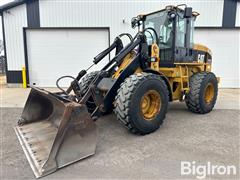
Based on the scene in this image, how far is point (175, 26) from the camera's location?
4258 mm

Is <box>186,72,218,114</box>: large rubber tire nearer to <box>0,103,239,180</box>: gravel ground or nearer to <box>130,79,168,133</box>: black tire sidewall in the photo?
<box>0,103,239,180</box>: gravel ground

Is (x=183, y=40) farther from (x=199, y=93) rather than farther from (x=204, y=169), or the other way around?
(x=204, y=169)

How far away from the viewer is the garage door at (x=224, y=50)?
9.10m

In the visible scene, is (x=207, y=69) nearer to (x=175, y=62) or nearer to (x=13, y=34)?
(x=175, y=62)

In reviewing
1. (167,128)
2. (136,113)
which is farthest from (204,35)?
(136,113)

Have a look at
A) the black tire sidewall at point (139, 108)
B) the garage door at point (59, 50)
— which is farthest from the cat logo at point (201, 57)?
the garage door at point (59, 50)

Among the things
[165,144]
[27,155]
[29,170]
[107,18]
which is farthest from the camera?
[107,18]

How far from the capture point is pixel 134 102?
3.10 m

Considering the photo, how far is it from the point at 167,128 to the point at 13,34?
28.5ft

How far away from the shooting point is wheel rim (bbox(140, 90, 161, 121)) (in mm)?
3473

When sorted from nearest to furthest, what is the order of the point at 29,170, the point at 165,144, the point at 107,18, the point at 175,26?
the point at 29,170 → the point at 165,144 → the point at 175,26 → the point at 107,18

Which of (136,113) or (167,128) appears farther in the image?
(167,128)

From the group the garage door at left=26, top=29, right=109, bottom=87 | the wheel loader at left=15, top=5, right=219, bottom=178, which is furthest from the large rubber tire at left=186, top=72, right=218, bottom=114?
the garage door at left=26, top=29, right=109, bottom=87

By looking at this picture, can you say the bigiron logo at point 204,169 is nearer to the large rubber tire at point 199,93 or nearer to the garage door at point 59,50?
the large rubber tire at point 199,93
